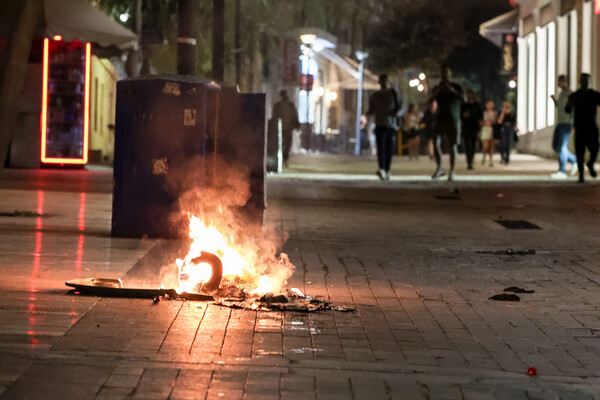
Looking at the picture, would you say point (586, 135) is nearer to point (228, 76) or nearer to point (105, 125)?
point (105, 125)

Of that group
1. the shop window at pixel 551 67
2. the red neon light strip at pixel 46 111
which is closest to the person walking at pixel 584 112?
the red neon light strip at pixel 46 111

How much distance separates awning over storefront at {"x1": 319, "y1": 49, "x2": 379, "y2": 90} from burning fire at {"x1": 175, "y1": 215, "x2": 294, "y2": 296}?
146 ft

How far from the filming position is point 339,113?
224ft

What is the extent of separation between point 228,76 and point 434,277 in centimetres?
3226

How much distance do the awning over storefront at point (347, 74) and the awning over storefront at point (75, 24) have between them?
29.8 meters

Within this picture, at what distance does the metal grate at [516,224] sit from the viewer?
14.2m

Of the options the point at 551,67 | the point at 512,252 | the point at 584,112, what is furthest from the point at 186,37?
the point at 551,67

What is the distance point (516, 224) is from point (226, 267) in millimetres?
6543

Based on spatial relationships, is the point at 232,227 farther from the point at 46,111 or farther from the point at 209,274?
the point at 46,111

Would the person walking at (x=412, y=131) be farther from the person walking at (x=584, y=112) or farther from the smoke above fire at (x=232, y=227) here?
the smoke above fire at (x=232, y=227)

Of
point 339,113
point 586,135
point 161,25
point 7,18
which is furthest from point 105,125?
point 339,113

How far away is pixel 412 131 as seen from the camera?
40656 millimetres

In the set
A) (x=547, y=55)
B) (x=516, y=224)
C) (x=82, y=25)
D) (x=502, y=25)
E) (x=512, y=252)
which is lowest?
(x=512, y=252)

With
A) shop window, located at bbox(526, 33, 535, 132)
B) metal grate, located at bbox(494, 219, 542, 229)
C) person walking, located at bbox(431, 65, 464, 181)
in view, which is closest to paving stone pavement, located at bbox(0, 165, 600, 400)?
metal grate, located at bbox(494, 219, 542, 229)
